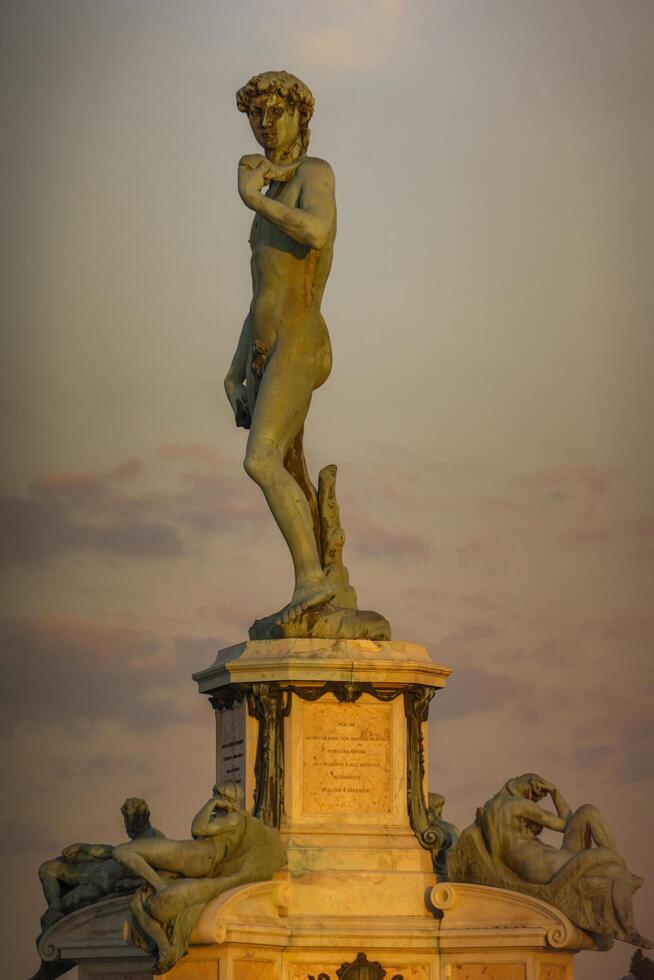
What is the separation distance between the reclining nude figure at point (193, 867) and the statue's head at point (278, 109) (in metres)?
5.94

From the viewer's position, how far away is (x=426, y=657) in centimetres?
2297

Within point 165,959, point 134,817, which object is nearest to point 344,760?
point 134,817

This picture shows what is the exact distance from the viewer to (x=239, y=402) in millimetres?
24250

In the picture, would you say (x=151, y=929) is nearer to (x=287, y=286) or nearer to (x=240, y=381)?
(x=240, y=381)

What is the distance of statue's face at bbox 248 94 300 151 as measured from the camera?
23.6m

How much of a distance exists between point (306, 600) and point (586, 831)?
316 centimetres

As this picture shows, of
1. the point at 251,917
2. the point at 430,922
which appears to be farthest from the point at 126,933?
the point at 430,922

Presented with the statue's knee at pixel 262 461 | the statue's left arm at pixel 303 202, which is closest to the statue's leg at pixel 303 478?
the statue's knee at pixel 262 461

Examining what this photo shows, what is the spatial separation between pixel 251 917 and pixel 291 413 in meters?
4.69

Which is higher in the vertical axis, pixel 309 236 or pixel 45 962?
pixel 309 236

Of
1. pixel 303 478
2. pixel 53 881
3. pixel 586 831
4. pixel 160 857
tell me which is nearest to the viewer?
pixel 160 857

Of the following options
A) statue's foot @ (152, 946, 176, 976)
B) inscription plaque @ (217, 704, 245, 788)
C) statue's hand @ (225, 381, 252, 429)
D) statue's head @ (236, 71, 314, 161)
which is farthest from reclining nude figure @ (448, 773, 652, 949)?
statue's head @ (236, 71, 314, 161)

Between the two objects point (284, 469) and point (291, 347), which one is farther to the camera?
point (291, 347)

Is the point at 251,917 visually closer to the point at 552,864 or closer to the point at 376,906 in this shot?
the point at 376,906
